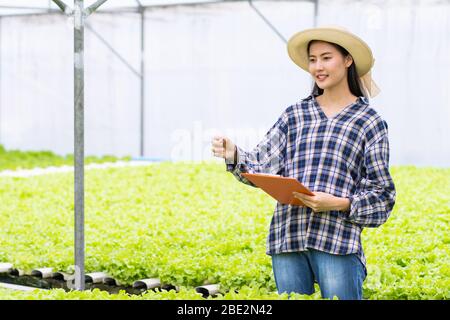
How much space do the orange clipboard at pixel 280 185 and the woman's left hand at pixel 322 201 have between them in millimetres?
25

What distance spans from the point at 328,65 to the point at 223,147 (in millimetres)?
559

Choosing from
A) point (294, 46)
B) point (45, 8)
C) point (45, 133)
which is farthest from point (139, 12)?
point (294, 46)

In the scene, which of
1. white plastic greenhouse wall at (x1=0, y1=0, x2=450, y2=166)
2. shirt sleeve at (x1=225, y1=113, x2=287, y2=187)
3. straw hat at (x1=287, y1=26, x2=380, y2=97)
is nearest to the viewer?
straw hat at (x1=287, y1=26, x2=380, y2=97)

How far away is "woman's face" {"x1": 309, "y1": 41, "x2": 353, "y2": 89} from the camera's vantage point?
132 inches

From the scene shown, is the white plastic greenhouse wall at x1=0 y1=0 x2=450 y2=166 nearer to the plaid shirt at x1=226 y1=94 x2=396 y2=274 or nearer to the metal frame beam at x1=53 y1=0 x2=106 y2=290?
the metal frame beam at x1=53 y1=0 x2=106 y2=290

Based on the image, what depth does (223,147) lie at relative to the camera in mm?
3266

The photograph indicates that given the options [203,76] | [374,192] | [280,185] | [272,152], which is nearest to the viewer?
Result: [280,185]

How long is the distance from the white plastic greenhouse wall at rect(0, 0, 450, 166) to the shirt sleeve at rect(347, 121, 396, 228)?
11401 mm

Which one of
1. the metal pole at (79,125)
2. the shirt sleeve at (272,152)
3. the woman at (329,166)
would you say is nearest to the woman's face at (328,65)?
the woman at (329,166)

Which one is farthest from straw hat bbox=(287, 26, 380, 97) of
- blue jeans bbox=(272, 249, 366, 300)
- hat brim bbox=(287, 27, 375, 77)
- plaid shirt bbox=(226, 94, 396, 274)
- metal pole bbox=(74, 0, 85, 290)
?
metal pole bbox=(74, 0, 85, 290)

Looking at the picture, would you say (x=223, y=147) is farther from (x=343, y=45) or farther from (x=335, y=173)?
(x=343, y=45)

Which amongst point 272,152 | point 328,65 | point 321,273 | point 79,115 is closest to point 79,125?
point 79,115

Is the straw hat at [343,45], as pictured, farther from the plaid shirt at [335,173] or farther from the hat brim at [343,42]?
the plaid shirt at [335,173]

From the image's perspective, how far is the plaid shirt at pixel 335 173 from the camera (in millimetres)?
3256
